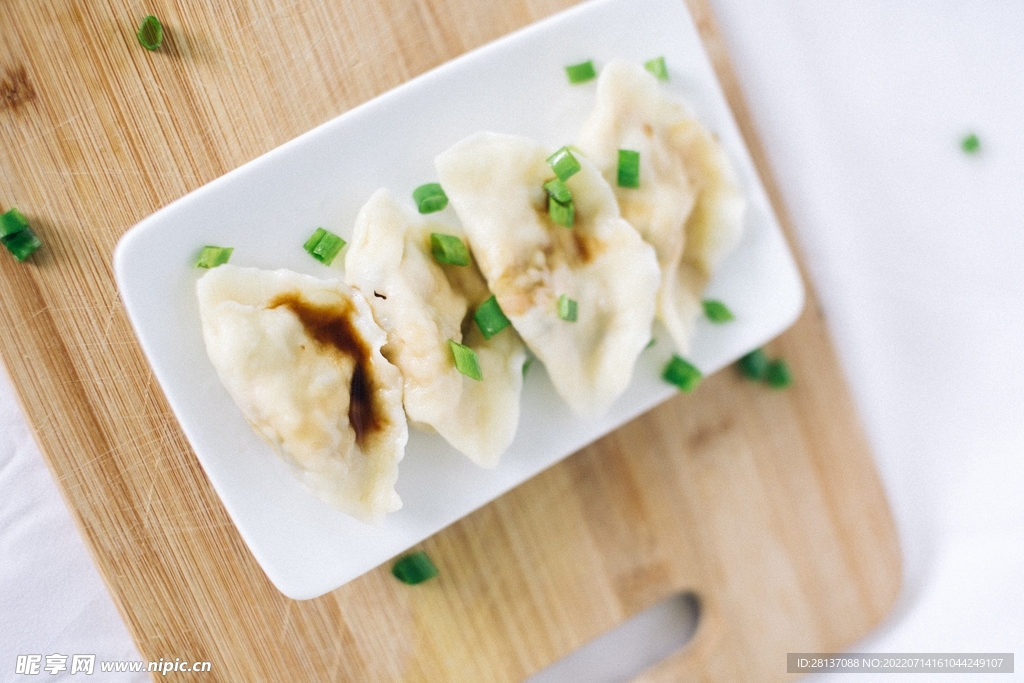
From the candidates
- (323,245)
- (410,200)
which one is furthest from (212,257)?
(410,200)

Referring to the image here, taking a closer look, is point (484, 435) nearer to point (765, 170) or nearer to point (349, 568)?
point (349, 568)

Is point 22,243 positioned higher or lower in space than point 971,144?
higher

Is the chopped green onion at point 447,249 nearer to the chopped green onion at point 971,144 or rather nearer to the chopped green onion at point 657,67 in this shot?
the chopped green onion at point 657,67

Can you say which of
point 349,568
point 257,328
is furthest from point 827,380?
point 257,328

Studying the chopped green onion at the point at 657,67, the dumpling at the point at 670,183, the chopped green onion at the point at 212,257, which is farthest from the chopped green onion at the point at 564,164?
the chopped green onion at the point at 212,257

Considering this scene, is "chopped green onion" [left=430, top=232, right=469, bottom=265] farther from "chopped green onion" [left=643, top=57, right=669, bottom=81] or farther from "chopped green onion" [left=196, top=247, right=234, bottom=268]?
"chopped green onion" [left=643, top=57, right=669, bottom=81]

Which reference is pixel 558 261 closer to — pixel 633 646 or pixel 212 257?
pixel 212 257
